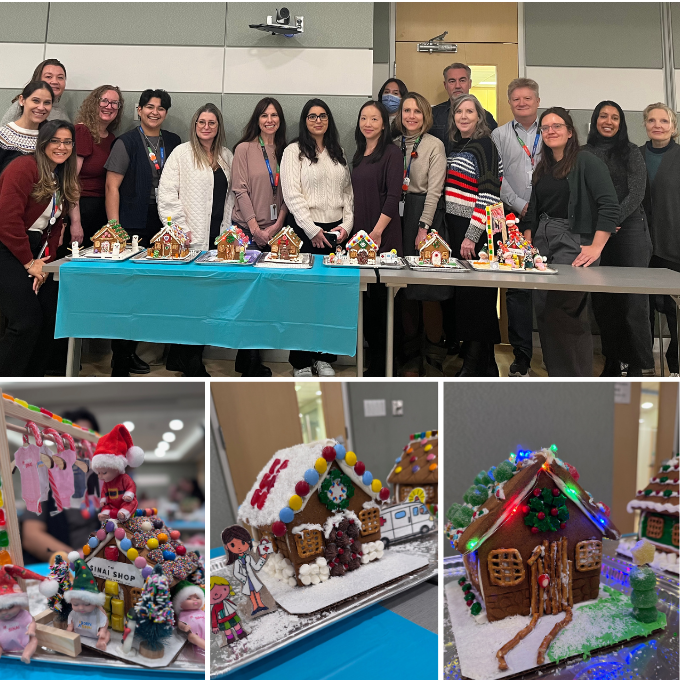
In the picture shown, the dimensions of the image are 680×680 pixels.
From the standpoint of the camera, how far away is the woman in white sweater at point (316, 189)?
4.21 metres

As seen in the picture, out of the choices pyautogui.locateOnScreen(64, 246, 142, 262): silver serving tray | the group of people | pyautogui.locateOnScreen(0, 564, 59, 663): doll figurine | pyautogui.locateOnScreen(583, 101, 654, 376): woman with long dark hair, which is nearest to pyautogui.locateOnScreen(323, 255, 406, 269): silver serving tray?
the group of people

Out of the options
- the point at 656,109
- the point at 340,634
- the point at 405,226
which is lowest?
the point at 340,634

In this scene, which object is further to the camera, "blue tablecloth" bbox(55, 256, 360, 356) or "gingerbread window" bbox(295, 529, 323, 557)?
"blue tablecloth" bbox(55, 256, 360, 356)

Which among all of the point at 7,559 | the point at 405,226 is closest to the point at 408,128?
the point at 405,226

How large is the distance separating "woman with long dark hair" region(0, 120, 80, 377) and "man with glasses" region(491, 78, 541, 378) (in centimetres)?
267

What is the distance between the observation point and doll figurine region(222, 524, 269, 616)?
6.59ft

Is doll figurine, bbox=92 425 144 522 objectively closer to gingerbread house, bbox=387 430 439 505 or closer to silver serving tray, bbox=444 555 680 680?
silver serving tray, bbox=444 555 680 680

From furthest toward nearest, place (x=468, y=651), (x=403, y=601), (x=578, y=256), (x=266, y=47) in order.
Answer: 1. (x=266, y=47)
2. (x=578, y=256)
3. (x=403, y=601)
4. (x=468, y=651)

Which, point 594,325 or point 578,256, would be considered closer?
point 578,256

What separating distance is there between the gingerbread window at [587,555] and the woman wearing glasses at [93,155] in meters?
3.41

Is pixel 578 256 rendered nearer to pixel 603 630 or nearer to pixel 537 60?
pixel 537 60

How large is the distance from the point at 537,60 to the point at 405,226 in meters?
1.91

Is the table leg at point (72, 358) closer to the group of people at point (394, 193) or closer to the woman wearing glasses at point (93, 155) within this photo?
the group of people at point (394, 193)

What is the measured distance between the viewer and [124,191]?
433 centimetres
